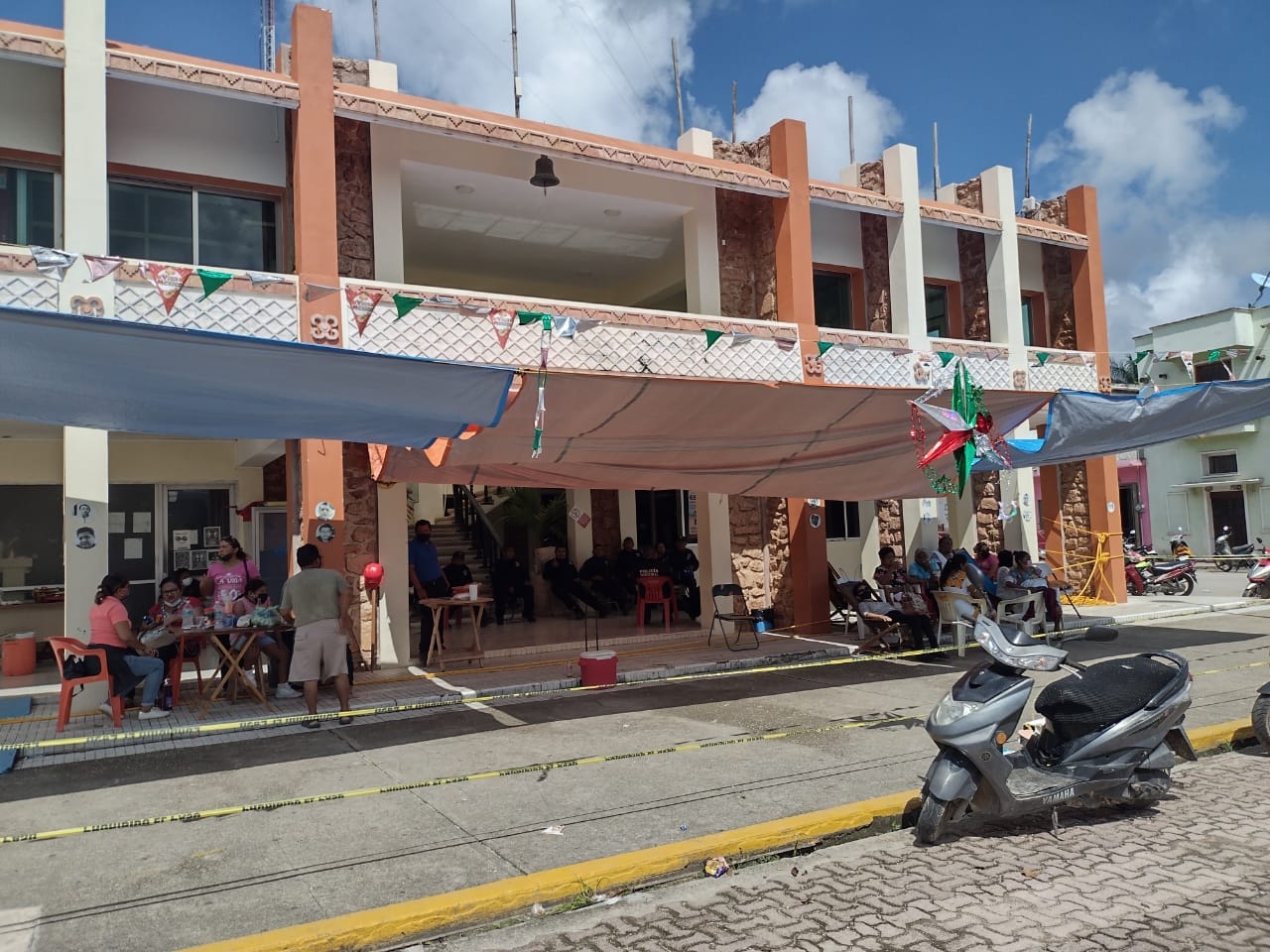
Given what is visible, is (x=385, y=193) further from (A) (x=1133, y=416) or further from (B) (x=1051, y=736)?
(B) (x=1051, y=736)

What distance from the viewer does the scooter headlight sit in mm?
4457

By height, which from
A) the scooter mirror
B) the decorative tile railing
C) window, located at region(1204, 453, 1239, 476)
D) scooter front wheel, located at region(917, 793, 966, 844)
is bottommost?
scooter front wheel, located at region(917, 793, 966, 844)

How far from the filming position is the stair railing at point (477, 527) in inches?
646

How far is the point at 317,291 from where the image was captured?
980cm

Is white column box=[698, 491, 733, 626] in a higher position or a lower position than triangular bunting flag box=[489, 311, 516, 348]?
lower

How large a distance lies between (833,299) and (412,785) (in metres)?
12.0

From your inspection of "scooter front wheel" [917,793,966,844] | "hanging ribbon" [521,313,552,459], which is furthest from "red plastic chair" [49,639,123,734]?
"scooter front wheel" [917,793,966,844]

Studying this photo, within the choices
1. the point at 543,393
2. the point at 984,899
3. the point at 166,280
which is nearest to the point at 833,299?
the point at 543,393

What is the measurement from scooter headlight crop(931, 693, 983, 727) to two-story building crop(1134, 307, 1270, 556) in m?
27.7

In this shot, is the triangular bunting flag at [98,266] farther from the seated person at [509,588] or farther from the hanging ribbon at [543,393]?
the seated person at [509,588]

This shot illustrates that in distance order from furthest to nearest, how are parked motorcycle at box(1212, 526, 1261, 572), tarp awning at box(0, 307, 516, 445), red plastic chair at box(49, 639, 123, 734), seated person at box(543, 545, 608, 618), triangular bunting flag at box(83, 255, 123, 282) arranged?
parked motorcycle at box(1212, 526, 1261, 572), seated person at box(543, 545, 608, 618), triangular bunting flag at box(83, 255, 123, 282), red plastic chair at box(49, 639, 123, 734), tarp awning at box(0, 307, 516, 445)

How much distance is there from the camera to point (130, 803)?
5797 mm

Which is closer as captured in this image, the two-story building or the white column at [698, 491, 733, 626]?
the white column at [698, 491, 733, 626]

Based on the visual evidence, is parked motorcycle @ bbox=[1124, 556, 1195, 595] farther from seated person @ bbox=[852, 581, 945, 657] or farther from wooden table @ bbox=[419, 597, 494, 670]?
wooden table @ bbox=[419, 597, 494, 670]
